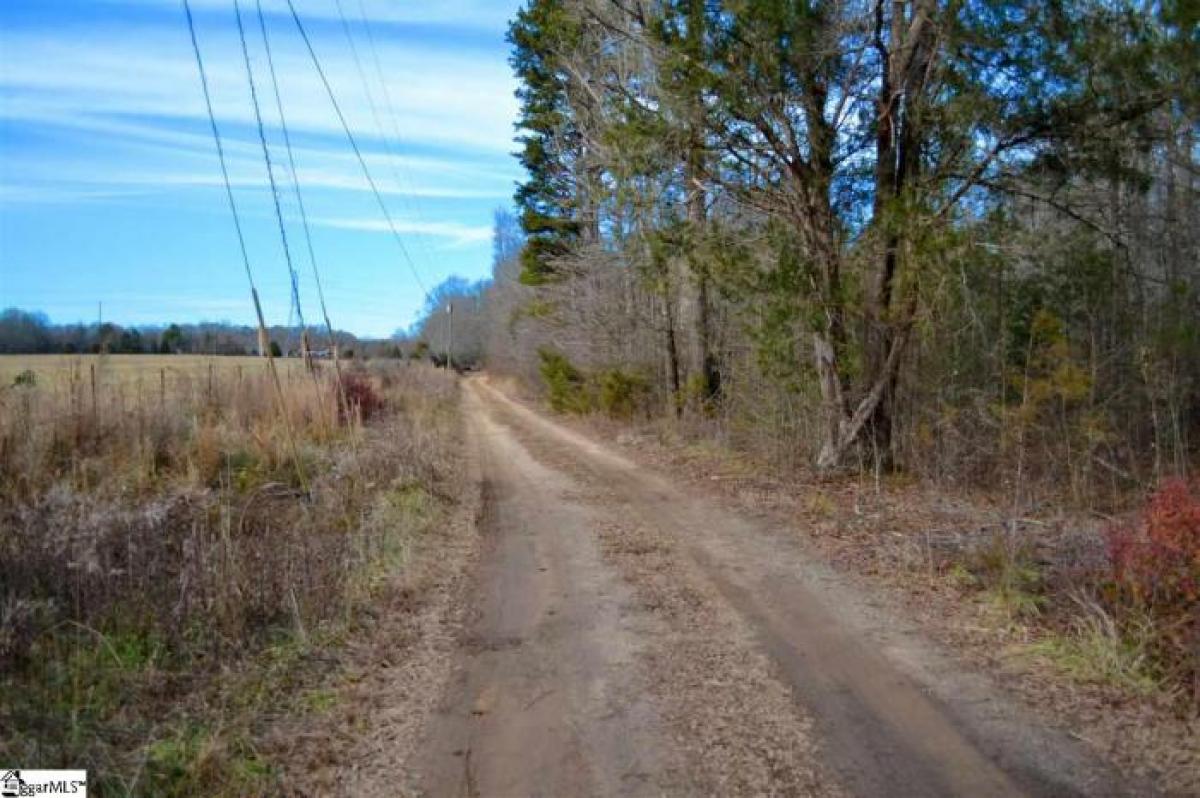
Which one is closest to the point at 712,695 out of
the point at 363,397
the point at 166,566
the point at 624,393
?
the point at 166,566

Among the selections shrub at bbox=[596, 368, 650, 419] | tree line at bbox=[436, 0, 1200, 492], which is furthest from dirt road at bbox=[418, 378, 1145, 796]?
shrub at bbox=[596, 368, 650, 419]

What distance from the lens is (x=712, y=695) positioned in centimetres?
525

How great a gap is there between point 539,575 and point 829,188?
7014mm

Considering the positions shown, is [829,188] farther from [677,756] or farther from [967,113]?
[677,756]

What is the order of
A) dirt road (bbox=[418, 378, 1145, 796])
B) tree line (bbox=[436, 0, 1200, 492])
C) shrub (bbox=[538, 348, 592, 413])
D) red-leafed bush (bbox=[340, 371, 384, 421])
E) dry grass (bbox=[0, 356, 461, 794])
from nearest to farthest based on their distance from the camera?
dirt road (bbox=[418, 378, 1145, 796]), dry grass (bbox=[0, 356, 461, 794]), tree line (bbox=[436, 0, 1200, 492]), red-leafed bush (bbox=[340, 371, 384, 421]), shrub (bbox=[538, 348, 592, 413])

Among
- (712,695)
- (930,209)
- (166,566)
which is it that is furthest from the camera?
(930,209)

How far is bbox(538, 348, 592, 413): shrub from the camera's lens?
3023 centimetres

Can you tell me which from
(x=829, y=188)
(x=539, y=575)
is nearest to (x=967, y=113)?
(x=829, y=188)

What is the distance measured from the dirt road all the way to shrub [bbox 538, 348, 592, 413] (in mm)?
21078

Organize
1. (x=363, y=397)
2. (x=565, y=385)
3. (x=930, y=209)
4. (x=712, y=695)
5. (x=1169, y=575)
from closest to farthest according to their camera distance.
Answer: (x=712, y=695) < (x=1169, y=575) < (x=930, y=209) < (x=363, y=397) < (x=565, y=385)

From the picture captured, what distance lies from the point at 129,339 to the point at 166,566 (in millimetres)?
20574

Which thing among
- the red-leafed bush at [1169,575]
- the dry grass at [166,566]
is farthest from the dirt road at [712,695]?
the dry grass at [166,566]

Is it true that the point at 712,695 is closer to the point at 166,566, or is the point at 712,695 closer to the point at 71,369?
the point at 166,566

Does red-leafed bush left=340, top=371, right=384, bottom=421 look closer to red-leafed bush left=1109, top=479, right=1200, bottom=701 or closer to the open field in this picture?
the open field
